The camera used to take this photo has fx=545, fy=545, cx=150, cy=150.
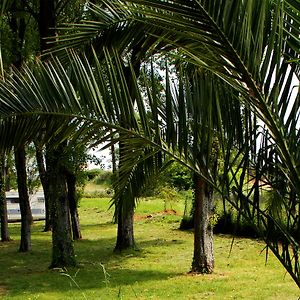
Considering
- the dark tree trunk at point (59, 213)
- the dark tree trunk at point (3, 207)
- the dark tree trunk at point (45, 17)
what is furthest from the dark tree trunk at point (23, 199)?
the dark tree trunk at point (45, 17)

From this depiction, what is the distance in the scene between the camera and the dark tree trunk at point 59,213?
12.0 metres

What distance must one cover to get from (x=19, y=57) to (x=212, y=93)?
37.9ft

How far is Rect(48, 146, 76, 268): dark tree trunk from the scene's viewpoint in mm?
12000

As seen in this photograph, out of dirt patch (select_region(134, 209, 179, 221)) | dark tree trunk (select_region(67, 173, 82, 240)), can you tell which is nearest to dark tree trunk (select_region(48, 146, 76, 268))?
dark tree trunk (select_region(67, 173, 82, 240))

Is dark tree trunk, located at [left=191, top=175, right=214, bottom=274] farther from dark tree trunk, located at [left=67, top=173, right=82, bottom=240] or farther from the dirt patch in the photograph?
the dirt patch

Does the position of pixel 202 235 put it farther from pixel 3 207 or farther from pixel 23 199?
pixel 3 207

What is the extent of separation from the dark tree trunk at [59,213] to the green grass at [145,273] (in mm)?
406

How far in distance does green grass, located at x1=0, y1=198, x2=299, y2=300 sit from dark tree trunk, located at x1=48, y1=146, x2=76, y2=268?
1.33 feet

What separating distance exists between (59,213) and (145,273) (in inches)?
92.2

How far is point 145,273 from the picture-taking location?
11.3 meters

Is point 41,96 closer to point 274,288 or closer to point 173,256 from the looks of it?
point 274,288

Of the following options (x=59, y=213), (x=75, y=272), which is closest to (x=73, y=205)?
(x=59, y=213)

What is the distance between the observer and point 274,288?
9.12 m

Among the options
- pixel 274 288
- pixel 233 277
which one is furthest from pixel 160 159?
pixel 233 277
